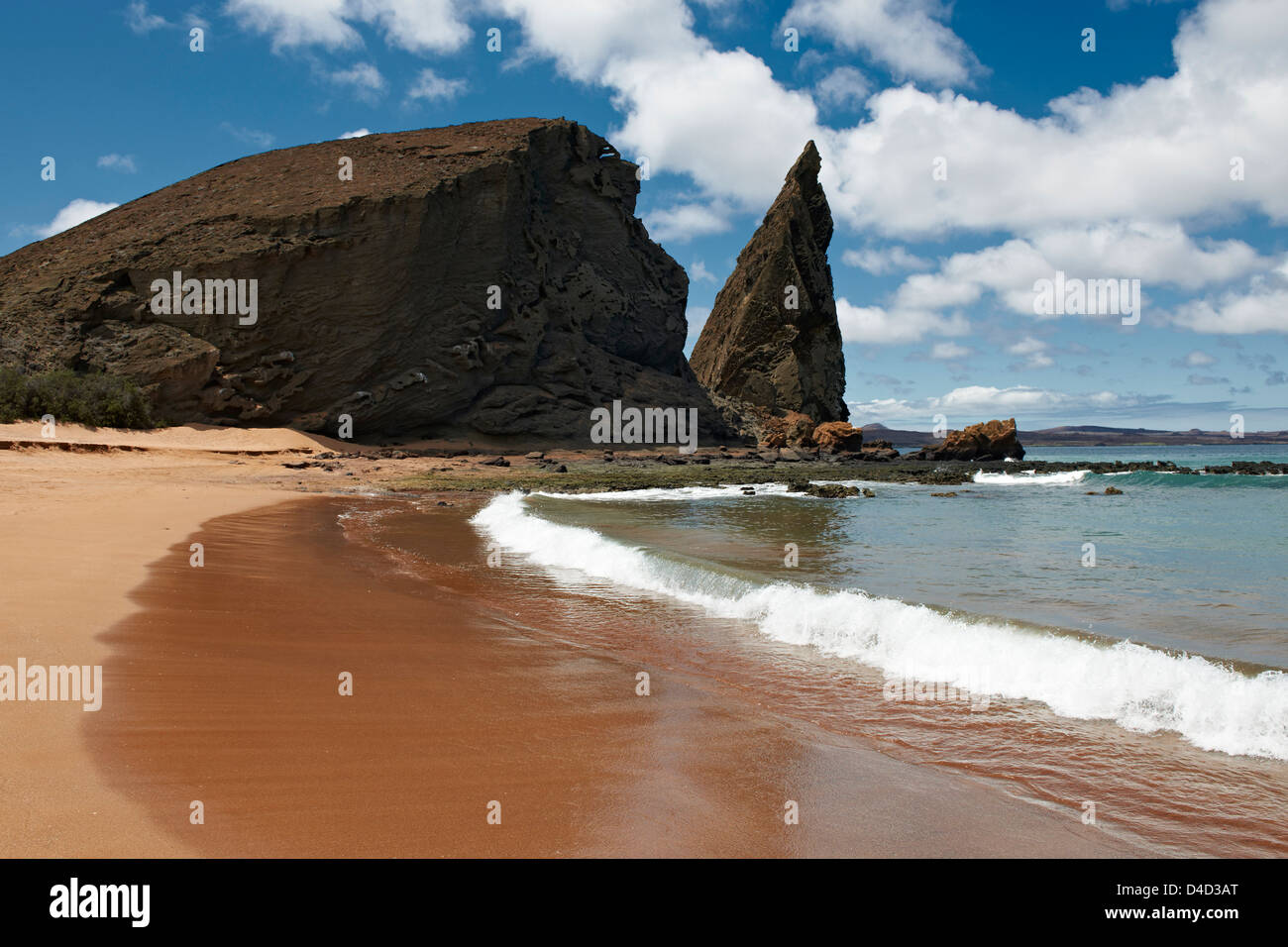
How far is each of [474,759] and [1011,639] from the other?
4315 millimetres

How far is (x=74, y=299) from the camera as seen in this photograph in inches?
1357

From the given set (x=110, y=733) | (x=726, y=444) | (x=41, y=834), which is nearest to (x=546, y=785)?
(x=41, y=834)

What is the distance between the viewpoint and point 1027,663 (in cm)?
564

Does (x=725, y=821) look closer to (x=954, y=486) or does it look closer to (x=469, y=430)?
(x=954, y=486)

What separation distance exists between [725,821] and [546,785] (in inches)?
33.8

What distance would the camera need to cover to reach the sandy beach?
295cm

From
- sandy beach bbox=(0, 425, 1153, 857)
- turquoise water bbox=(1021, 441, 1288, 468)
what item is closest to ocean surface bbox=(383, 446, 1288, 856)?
sandy beach bbox=(0, 425, 1153, 857)

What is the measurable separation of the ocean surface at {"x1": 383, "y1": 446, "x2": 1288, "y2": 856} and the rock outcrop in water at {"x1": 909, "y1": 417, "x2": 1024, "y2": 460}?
130ft

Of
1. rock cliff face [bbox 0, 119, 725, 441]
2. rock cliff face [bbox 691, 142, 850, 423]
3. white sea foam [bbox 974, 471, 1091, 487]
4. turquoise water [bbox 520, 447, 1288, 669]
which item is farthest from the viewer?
rock cliff face [bbox 691, 142, 850, 423]

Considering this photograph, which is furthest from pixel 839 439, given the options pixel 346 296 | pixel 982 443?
pixel 346 296

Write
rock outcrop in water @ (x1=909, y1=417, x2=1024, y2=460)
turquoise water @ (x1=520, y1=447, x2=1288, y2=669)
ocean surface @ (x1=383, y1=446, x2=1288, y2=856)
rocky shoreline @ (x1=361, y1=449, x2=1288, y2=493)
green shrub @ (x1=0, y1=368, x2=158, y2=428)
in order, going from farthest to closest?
1. rock outcrop in water @ (x1=909, y1=417, x2=1024, y2=460)
2. green shrub @ (x1=0, y1=368, x2=158, y2=428)
3. rocky shoreline @ (x1=361, y1=449, x2=1288, y2=493)
4. turquoise water @ (x1=520, y1=447, x2=1288, y2=669)
5. ocean surface @ (x1=383, y1=446, x2=1288, y2=856)

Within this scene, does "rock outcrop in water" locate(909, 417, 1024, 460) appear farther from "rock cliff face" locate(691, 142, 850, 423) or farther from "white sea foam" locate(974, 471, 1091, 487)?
"rock cliff face" locate(691, 142, 850, 423)
